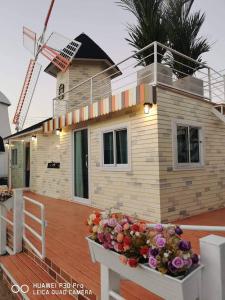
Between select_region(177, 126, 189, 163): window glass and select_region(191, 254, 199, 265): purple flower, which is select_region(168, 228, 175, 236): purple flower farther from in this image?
select_region(177, 126, 189, 163): window glass

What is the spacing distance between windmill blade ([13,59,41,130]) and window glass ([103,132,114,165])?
15784mm

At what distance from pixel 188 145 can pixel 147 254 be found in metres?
5.53

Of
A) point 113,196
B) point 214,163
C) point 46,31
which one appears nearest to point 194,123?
point 214,163

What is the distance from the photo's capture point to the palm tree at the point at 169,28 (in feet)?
29.6

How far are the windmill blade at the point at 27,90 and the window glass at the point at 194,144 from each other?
1729 cm

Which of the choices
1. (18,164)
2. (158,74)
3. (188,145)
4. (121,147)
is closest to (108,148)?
(121,147)

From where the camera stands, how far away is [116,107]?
6.47m

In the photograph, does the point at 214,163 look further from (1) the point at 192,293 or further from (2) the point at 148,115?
(1) the point at 192,293

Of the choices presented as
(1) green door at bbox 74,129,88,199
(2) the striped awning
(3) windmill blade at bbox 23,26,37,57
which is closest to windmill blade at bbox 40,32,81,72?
(3) windmill blade at bbox 23,26,37,57

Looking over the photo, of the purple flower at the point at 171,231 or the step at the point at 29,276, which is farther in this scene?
the step at the point at 29,276

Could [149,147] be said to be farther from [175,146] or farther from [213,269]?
[213,269]

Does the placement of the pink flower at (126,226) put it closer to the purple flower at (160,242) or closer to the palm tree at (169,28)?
the purple flower at (160,242)

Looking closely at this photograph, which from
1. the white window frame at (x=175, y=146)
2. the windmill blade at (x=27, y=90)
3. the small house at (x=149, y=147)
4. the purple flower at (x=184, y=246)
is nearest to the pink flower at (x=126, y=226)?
the purple flower at (x=184, y=246)

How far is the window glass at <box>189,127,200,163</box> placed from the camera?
6.92 meters
